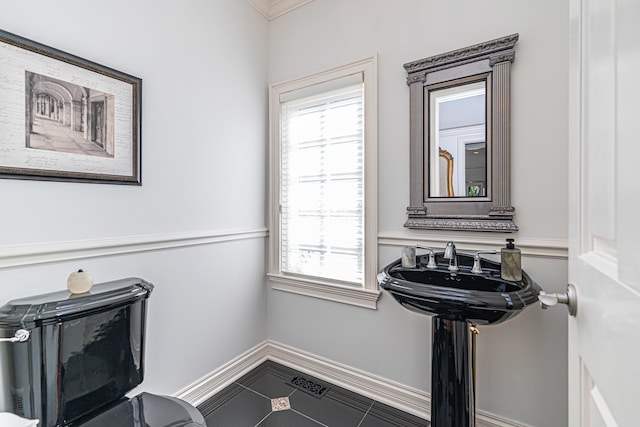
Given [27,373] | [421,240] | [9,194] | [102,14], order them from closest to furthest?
1. [27,373]
2. [9,194]
3. [102,14]
4. [421,240]

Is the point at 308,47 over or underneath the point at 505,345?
over

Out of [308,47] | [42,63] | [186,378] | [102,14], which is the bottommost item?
[186,378]

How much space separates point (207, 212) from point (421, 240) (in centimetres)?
134

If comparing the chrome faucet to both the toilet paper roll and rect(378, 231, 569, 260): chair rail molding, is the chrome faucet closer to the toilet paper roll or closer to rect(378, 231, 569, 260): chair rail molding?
rect(378, 231, 569, 260): chair rail molding

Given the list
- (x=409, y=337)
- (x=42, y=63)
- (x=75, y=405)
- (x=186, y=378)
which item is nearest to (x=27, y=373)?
(x=75, y=405)

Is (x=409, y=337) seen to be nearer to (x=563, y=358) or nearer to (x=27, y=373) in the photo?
(x=563, y=358)

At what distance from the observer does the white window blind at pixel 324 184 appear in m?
1.91

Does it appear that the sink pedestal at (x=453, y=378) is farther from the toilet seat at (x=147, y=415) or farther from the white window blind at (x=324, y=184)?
the toilet seat at (x=147, y=415)

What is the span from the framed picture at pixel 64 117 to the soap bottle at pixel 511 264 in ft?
5.96

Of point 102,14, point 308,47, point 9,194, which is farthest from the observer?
point 308,47

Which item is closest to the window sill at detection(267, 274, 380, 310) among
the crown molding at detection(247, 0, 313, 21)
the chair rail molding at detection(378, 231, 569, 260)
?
the chair rail molding at detection(378, 231, 569, 260)

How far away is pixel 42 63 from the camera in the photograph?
45.1 inches

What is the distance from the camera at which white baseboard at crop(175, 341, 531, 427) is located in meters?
1.66

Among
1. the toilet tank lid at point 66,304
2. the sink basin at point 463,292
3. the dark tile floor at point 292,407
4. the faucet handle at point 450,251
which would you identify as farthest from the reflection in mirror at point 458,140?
the toilet tank lid at point 66,304
